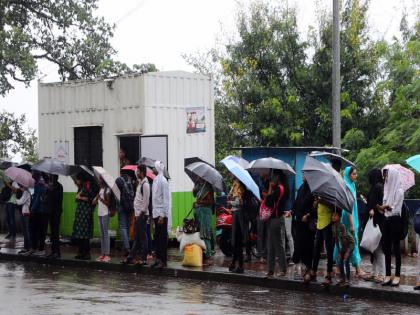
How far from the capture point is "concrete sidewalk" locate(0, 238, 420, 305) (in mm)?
13918

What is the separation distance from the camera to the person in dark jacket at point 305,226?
1502 cm

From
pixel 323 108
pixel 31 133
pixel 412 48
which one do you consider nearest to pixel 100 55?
pixel 31 133

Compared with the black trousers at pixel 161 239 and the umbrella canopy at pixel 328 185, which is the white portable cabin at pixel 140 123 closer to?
the black trousers at pixel 161 239

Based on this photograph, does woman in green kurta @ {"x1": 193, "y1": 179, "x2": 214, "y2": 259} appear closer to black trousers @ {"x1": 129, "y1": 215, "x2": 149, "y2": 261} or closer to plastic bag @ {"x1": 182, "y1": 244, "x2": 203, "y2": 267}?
plastic bag @ {"x1": 182, "y1": 244, "x2": 203, "y2": 267}

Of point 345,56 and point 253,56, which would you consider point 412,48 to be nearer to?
point 345,56

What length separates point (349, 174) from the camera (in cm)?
1512

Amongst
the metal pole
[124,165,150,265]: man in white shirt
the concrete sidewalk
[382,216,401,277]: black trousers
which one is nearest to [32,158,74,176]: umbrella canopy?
the concrete sidewalk

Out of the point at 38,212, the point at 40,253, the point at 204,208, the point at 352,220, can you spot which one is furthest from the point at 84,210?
the point at 352,220

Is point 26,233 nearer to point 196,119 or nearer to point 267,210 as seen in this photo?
point 196,119

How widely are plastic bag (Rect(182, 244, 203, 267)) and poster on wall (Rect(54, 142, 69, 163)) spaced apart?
5979 millimetres

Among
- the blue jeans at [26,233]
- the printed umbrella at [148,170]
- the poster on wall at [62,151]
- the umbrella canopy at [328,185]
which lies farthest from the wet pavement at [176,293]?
the poster on wall at [62,151]

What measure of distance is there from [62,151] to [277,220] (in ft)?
27.4

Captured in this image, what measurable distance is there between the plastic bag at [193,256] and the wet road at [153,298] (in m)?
0.83

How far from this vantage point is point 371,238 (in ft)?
48.9
